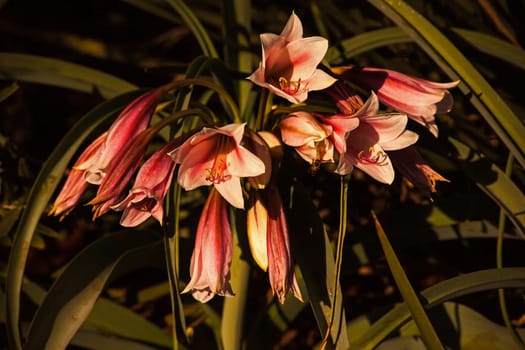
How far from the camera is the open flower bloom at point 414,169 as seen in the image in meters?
1.04

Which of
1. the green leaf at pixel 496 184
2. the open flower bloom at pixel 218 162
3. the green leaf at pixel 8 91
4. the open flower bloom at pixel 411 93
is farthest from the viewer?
the green leaf at pixel 8 91

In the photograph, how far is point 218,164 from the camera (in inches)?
38.5

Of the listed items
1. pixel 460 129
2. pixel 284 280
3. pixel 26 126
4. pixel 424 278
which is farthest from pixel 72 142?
pixel 26 126

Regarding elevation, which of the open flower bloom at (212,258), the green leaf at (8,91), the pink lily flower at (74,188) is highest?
the green leaf at (8,91)

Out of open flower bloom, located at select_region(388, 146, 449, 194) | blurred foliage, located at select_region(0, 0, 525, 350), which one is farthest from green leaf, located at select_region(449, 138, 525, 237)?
open flower bloom, located at select_region(388, 146, 449, 194)

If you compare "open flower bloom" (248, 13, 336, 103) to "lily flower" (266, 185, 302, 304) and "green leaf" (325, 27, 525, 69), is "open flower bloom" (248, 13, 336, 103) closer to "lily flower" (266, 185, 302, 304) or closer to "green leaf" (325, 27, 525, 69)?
"lily flower" (266, 185, 302, 304)

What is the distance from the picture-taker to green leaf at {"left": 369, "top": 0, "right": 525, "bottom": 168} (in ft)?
3.55

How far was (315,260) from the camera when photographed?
3.60 feet

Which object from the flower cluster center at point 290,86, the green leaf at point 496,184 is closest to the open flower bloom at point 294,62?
the flower cluster center at point 290,86

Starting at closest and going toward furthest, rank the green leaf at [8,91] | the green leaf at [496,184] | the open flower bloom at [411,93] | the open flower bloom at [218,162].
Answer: the open flower bloom at [218,162]
the open flower bloom at [411,93]
the green leaf at [496,184]
the green leaf at [8,91]

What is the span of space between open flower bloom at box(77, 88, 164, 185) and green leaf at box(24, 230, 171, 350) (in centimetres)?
17

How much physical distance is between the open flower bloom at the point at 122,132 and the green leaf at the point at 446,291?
44 centimetres

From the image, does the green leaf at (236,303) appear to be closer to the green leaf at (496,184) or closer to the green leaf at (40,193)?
the green leaf at (40,193)

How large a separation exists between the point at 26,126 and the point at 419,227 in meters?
1.46
